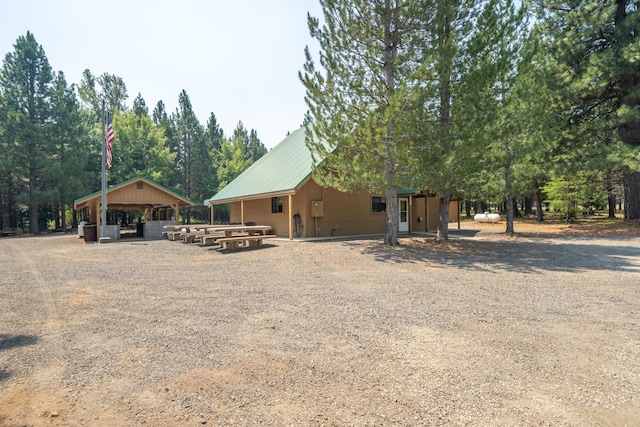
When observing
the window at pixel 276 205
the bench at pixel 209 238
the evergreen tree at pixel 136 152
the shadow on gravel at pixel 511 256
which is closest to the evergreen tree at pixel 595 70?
the shadow on gravel at pixel 511 256

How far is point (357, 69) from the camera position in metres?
11.7

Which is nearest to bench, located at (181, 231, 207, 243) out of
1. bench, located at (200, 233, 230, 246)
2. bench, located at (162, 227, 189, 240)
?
bench, located at (162, 227, 189, 240)

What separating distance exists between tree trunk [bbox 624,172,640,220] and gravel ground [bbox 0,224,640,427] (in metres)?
15.0

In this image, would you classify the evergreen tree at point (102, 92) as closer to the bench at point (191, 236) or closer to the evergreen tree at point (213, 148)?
the evergreen tree at point (213, 148)

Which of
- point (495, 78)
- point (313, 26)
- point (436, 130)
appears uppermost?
point (313, 26)

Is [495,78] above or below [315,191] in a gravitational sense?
above

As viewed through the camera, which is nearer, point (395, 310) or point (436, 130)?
point (395, 310)

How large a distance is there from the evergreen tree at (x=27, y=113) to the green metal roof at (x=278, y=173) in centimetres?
1623

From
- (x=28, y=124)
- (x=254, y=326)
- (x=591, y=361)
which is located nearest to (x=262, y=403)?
(x=254, y=326)

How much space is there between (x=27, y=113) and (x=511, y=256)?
1413 inches

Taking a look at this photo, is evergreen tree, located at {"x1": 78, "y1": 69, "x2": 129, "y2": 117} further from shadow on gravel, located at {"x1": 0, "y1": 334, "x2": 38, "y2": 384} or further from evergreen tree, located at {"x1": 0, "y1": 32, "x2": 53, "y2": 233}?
shadow on gravel, located at {"x1": 0, "y1": 334, "x2": 38, "y2": 384}

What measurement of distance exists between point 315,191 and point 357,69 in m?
6.06

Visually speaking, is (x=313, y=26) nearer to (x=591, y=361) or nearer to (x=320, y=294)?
(x=320, y=294)

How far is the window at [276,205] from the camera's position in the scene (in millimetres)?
17750
